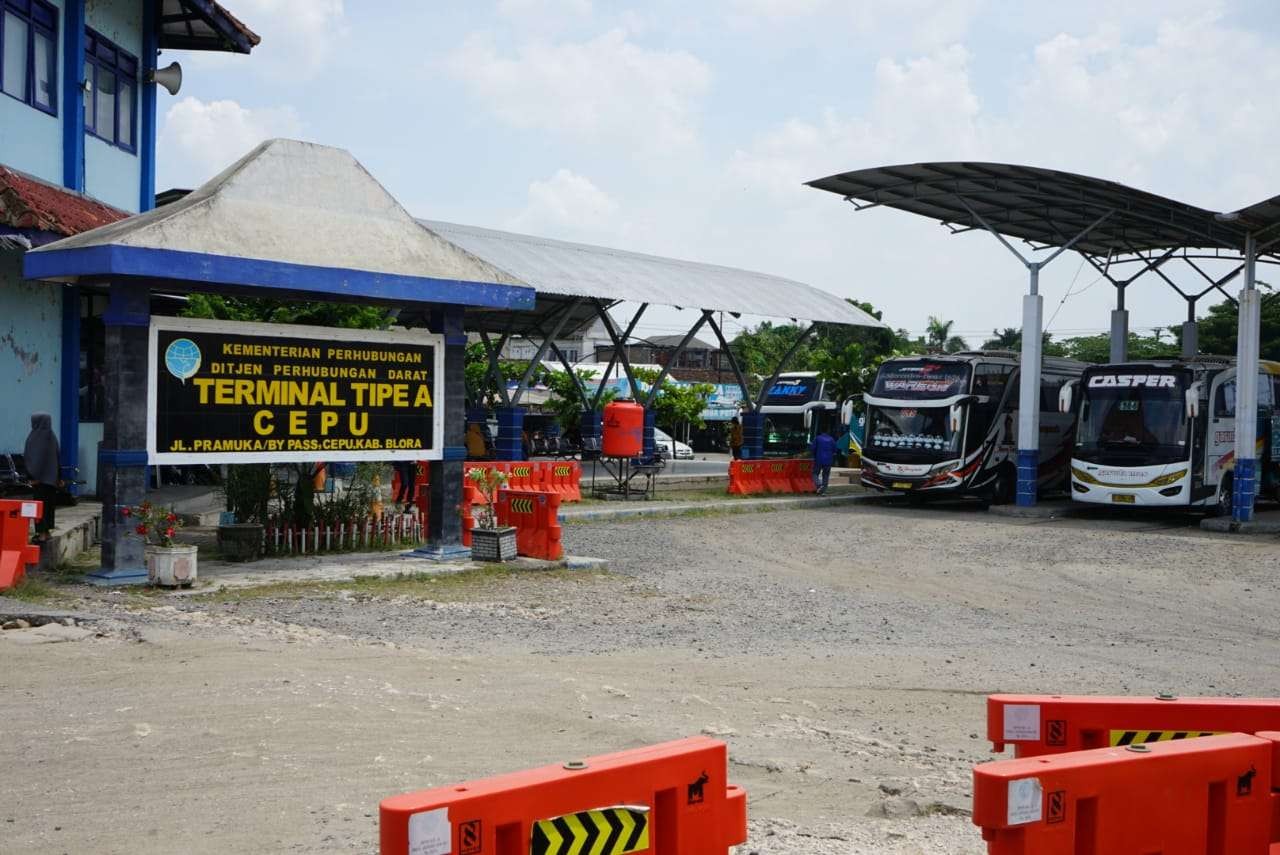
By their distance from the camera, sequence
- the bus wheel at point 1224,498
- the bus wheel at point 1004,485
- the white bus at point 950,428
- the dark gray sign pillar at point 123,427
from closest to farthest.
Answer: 1. the dark gray sign pillar at point 123,427
2. the bus wheel at point 1224,498
3. the white bus at point 950,428
4. the bus wheel at point 1004,485

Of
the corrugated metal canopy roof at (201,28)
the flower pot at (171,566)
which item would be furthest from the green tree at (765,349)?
the flower pot at (171,566)

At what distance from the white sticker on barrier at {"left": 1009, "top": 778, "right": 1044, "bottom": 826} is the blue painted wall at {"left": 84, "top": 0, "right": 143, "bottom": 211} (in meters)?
18.4

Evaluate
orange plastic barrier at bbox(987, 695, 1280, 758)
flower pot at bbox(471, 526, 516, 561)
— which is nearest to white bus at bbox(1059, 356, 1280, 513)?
flower pot at bbox(471, 526, 516, 561)

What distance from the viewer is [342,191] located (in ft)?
48.0

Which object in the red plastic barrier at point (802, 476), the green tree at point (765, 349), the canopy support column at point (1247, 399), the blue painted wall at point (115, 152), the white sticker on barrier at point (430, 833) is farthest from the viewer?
the green tree at point (765, 349)

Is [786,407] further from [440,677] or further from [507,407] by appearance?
[440,677]

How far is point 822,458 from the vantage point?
2934 cm

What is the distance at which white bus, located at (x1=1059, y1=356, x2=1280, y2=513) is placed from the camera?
78.1 feet

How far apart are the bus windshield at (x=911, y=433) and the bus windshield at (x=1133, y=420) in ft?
9.01

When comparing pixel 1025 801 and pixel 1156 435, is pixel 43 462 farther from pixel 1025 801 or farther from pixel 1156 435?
Result: pixel 1156 435

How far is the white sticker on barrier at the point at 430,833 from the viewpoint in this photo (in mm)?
3477

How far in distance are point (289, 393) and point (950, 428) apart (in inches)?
654

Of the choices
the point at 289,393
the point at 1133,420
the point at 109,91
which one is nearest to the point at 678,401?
the point at 1133,420

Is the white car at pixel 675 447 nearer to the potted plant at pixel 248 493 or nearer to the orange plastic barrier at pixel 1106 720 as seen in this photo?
the potted plant at pixel 248 493
